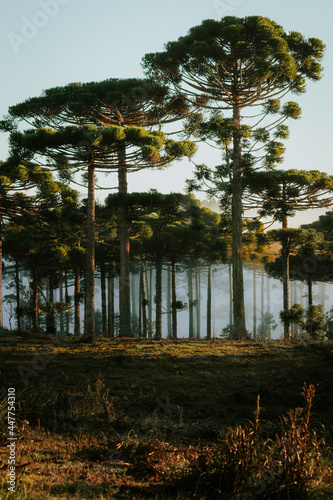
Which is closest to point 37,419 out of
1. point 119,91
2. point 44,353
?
point 44,353

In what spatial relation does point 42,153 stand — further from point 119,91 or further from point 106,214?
point 106,214

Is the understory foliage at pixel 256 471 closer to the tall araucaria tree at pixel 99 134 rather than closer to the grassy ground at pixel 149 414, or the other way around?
the grassy ground at pixel 149 414

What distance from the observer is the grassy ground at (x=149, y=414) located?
12.4 feet

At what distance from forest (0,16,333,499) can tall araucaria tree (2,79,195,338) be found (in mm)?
67

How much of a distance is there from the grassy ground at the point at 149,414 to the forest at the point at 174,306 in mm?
27

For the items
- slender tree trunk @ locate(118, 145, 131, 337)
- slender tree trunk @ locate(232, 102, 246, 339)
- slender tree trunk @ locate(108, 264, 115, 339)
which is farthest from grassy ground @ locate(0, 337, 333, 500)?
slender tree trunk @ locate(108, 264, 115, 339)

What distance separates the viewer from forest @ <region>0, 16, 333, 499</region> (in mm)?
3949

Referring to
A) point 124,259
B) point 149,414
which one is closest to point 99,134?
point 124,259

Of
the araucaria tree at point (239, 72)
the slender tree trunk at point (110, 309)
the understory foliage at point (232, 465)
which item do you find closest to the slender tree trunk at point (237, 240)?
the araucaria tree at point (239, 72)

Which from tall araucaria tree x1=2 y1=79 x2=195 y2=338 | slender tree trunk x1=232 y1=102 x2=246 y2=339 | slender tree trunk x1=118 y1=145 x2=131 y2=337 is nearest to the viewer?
tall araucaria tree x1=2 y1=79 x2=195 y2=338

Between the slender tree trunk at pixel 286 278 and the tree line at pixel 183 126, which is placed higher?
the tree line at pixel 183 126

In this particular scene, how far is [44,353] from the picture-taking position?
1330cm

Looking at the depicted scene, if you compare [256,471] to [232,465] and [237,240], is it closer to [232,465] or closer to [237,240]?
[232,465]

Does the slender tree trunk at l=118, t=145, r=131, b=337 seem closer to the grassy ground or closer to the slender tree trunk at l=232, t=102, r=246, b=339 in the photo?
the slender tree trunk at l=232, t=102, r=246, b=339
